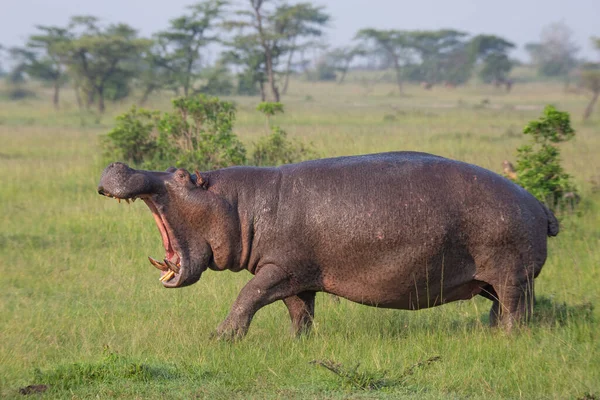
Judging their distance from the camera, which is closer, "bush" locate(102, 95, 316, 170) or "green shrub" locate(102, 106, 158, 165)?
"bush" locate(102, 95, 316, 170)

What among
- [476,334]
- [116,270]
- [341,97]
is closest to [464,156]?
[116,270]

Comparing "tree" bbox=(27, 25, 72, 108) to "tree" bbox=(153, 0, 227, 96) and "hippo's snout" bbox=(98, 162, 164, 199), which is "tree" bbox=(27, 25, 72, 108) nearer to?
"tree" bbox=(153, 0, 227, 96)

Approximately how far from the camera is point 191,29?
117ft

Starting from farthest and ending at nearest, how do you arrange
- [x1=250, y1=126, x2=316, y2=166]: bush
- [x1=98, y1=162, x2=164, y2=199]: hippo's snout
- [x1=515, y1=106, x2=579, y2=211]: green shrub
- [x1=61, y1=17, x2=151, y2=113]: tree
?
[x1=61, y1=17, x2=151, y2=113]: tree < [x1=250, y1=126, x2=316, y2=166]: bush < [x1=515, y1=106, x2=579, y2=211]: green shrub < [x1=98, y1=162, x2=164, y2=199]: hippo's snout

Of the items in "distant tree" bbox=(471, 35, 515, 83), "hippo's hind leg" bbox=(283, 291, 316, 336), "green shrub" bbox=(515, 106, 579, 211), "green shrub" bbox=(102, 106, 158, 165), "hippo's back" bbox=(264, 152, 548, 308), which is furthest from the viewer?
"distant tree" bbox=(471, 35, 515, 83)

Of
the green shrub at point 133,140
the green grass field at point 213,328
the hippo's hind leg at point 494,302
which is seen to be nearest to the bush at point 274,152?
the green shrub at point 133,140

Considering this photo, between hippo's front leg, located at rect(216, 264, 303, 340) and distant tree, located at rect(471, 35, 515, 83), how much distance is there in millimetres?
48198

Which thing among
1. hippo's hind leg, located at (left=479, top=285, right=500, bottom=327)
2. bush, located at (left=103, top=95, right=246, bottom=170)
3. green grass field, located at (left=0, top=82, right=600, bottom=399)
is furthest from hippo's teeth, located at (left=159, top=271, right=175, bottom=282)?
bush, located at (left=103, top=95, right=246, bottom=170)

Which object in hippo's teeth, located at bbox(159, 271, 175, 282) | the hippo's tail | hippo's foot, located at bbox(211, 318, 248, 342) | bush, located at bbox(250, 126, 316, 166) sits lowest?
hippo's foot, located at bbox(211, 318, 248, 342)

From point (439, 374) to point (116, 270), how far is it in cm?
359

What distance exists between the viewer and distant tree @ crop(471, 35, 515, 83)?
51.2 meters

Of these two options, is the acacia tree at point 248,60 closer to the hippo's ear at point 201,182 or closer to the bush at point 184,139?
the bush at point 184,139

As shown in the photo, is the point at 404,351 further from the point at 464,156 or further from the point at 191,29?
the point at 191,29

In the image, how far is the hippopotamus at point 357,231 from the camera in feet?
16.0
